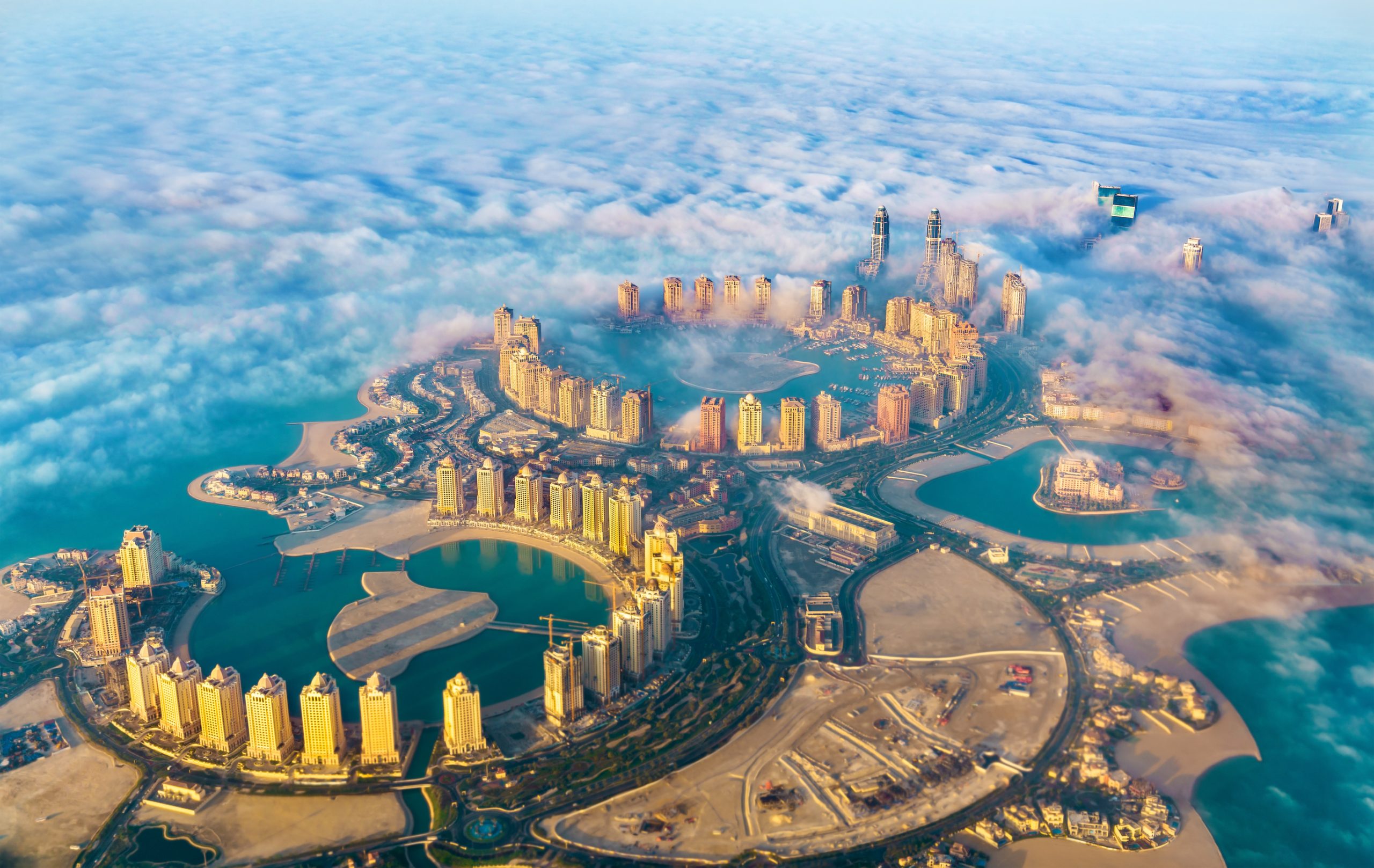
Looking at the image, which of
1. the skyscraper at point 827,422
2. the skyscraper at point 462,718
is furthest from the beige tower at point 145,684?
the skyscraper at point 827,422

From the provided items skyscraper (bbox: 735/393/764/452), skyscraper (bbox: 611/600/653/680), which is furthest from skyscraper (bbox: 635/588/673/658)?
skyscraper (bbox: 735/393/764/452)

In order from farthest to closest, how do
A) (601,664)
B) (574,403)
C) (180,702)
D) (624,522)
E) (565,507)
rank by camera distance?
(574,403)
(565,507)
(624,522)
(601,664)
(180,702)

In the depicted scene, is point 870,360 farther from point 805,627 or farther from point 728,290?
point 805,627

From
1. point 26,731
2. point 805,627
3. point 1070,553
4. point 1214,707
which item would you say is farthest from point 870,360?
point 26,731

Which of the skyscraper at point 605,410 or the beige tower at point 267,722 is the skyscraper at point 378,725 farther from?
the skyscraper at point 605,410

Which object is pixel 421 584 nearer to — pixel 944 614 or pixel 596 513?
pixel 596 513

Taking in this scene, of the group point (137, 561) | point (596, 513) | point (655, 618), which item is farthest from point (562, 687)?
point (137, 561)

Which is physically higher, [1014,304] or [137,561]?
[1014,304]
